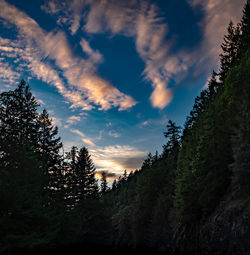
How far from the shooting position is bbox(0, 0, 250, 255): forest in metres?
12.5

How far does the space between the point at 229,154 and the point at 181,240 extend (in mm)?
11740

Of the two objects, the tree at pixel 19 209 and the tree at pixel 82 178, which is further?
the tree at pixel 82 178

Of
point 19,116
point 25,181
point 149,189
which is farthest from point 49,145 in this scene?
point 149,189

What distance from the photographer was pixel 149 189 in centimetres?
4256

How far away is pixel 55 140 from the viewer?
26.9 m

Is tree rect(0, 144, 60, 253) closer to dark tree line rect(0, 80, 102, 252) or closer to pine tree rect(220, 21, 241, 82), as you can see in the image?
dark tree line rect(0, 80, 102, 252)

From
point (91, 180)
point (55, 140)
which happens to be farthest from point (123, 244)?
point (55, 140)

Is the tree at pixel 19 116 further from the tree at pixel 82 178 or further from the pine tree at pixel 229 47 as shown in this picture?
the pine tree at pixel 229 47

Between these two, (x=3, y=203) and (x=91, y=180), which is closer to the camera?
(x=3, y=203)

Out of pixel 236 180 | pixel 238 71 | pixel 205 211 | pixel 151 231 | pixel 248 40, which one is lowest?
pixel 151 231

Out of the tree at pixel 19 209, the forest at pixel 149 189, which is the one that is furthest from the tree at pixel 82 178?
the tree at pixel 19 209

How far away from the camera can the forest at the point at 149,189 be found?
41.0 feet

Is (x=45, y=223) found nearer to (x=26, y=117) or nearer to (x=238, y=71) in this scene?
(x=26, y=117)

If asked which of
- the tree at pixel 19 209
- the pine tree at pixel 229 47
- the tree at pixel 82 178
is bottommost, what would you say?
the tree at pixel 19 209
